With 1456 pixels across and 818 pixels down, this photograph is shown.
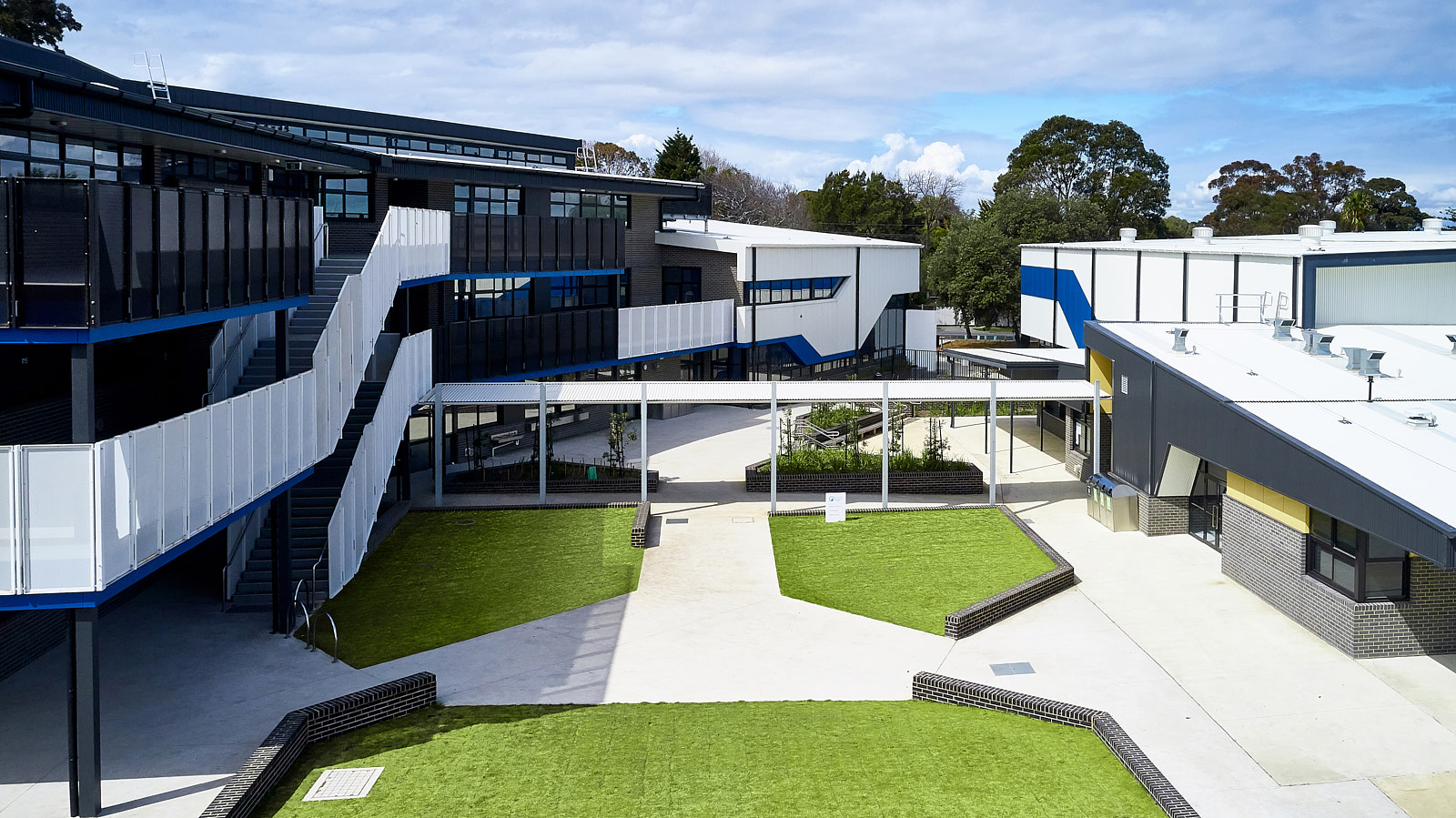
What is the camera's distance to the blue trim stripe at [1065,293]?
144 feet

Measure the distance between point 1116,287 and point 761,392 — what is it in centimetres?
1659

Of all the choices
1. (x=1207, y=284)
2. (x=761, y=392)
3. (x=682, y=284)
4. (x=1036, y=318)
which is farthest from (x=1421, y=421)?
(x=1036, y=318)

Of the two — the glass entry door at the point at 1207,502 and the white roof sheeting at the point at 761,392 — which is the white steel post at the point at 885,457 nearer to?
the white roof sheeting at the point at 761,392

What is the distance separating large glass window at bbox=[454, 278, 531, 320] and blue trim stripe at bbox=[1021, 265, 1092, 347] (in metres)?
19.1

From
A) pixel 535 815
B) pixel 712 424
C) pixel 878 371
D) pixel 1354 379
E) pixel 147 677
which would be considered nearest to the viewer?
pixel 535 815

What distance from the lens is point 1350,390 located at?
23.6 m

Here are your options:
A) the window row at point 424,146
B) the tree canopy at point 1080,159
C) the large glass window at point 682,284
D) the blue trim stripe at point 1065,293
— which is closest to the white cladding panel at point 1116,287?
the blue trim stripe at point 1065,293

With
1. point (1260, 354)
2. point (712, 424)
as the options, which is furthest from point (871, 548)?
point (712, 424)

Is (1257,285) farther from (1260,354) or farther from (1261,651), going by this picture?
(1261,651)

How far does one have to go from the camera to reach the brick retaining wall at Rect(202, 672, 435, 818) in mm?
12953

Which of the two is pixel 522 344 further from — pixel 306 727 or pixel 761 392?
pixel 306 727

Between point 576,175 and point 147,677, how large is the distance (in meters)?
23.8

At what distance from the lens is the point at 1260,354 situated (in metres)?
26.8

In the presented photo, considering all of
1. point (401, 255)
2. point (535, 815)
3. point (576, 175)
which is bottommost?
point (535, 815)
